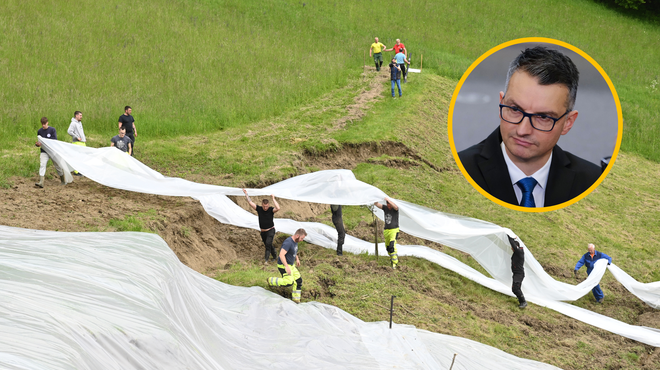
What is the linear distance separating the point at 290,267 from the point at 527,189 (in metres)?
5.83

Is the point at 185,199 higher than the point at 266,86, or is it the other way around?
the point at 266,86

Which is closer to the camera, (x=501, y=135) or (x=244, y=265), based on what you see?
(x=501, y=135)

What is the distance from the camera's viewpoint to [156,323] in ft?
17.9

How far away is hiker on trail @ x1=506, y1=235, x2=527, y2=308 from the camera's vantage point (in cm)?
1042

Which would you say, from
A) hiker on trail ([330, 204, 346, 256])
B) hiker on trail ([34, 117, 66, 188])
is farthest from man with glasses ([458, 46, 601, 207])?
hiker on trail ([34, 117, 66, 188])

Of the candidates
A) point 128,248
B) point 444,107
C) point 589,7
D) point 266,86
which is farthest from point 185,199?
point 589,7

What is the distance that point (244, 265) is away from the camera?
35.8 ft

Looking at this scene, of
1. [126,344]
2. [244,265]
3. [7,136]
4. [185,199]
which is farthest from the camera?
[7,136]

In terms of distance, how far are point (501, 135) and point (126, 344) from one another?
3.94m

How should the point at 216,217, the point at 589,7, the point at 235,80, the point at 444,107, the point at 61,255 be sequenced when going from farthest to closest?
the point at 589,7
the point at 444,107
the point at 235,80
the point at 216,217
the point at 61,255

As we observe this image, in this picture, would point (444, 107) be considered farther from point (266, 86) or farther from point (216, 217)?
point (216, 217)

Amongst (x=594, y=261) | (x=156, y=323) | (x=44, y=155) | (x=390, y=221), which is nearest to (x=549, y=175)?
(x=156, y=323)

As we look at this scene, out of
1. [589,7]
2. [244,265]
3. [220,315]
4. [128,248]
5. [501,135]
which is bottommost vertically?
[244,265]

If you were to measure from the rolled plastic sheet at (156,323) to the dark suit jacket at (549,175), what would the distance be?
144 inches
